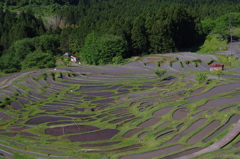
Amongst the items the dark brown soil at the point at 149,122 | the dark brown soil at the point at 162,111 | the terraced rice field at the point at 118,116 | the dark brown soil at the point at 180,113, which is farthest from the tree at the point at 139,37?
the dark brown soil at the point at 149,122

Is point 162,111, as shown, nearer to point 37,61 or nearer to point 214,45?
point 37,61

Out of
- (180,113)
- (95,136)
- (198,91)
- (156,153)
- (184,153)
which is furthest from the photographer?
(198,91)

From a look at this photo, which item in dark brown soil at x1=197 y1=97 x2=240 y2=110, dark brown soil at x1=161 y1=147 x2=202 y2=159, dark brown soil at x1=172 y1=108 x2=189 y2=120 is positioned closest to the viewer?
dark brown soil at x1=161 y1=147 x2=202 y2=159

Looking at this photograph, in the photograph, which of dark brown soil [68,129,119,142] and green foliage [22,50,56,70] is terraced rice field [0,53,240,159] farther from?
green foliage [22,50,56,70]

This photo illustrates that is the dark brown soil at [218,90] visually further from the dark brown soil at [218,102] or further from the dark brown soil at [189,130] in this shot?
the dark brown soil at [189,130]

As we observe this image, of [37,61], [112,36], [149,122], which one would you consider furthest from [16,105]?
[112,36]

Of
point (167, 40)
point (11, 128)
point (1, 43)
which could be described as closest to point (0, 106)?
point (11, 128)

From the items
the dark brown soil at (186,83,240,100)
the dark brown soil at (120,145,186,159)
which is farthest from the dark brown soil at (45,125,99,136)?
the dark brown soil at (186,83,240,100)
